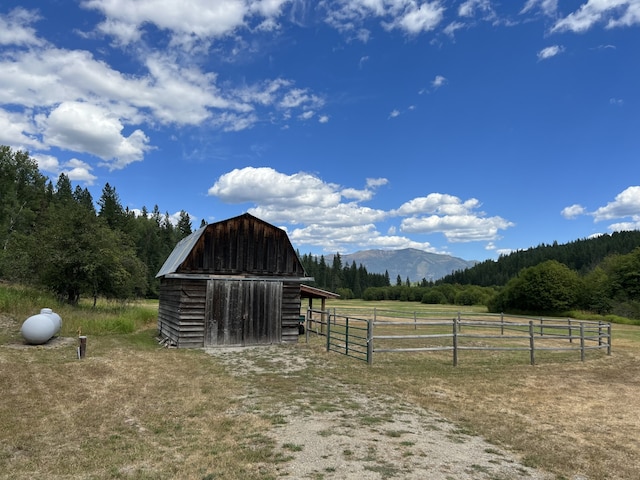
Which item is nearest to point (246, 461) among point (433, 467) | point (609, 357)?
point (433, 467)

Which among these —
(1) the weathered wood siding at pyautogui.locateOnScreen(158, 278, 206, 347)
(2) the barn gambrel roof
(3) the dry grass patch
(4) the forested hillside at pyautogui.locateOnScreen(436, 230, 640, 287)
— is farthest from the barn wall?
(4) the forested hillside at pyautogui.locateOnScreen(436, 230, 640, 287)

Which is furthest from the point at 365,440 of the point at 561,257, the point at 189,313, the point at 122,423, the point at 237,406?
the point at 561,257

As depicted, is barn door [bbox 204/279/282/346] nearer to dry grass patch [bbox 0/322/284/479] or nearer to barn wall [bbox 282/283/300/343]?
barn wall [bbox 282/283/300/343]

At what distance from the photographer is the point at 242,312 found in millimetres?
17578

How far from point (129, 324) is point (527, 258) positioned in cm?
13809

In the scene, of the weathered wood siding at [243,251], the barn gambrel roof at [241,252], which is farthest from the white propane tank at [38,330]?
the weathered wood siding at [243,251]

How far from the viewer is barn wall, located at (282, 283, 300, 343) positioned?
18422 millimetres

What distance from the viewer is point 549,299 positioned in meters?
49.4

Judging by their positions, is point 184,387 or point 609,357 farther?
point 609,357

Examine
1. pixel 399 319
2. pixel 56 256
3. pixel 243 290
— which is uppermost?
pixel 56 256

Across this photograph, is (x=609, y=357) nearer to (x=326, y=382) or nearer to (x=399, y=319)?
(x=326, y=382)

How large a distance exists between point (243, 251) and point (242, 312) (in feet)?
8.37

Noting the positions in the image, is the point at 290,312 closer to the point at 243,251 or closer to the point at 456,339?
the point at 243,251

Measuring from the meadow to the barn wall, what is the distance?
296 cm
